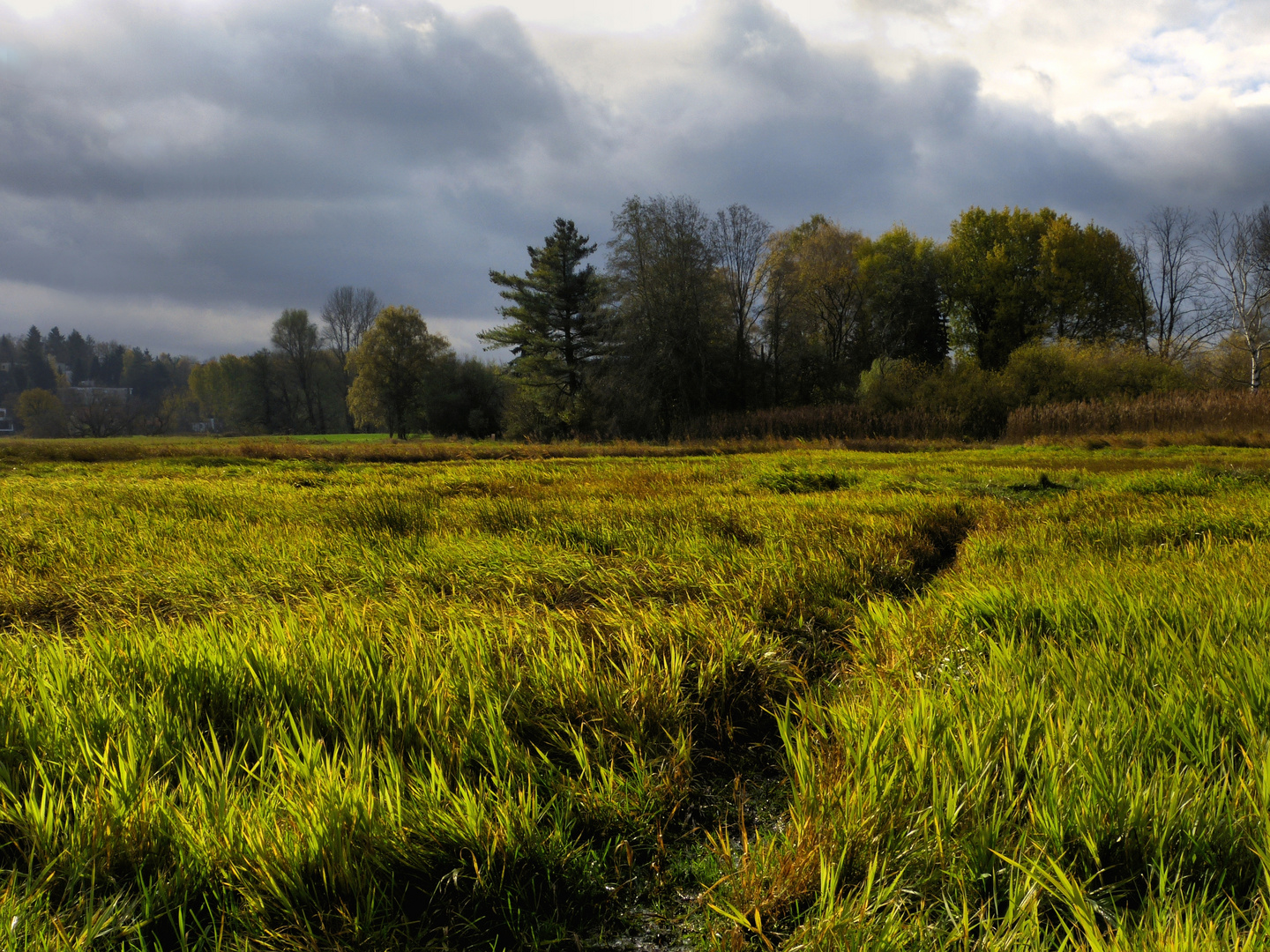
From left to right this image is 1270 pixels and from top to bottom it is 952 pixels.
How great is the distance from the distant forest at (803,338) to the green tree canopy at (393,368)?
0.47 feet

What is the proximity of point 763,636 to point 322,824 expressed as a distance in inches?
63.1

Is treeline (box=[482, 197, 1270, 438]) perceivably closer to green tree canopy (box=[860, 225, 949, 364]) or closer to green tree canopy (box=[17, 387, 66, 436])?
green tree canopy (box=[860, 225, 949, 364])

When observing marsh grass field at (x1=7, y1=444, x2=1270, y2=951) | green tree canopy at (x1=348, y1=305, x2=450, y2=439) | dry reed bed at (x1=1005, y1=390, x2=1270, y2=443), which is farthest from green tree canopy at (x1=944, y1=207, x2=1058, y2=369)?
marsh grass field at (x1=7, y1=444, x2=1270, y2=951)

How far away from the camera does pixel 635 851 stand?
52.9 inches

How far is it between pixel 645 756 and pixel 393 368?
2069 inches

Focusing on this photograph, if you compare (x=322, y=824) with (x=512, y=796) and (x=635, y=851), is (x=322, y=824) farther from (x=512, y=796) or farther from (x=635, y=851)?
(x=635, y=851)

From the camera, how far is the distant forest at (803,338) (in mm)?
28828

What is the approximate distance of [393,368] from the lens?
163 feet

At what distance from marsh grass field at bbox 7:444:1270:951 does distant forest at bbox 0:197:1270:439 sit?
22.5 m

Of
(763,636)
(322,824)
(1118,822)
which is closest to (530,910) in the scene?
(322,824)

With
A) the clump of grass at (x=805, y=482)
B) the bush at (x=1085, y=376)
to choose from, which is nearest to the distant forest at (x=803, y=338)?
the bush at (x=1085, y=376)

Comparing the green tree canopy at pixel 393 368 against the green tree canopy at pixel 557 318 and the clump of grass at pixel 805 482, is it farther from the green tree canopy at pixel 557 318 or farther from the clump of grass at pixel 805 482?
the clump of grass at pixel 805 482

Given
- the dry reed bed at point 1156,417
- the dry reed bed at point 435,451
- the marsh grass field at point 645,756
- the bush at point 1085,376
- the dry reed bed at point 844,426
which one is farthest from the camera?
the bush at point 1085,376

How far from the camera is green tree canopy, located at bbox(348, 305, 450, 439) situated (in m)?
49.3
